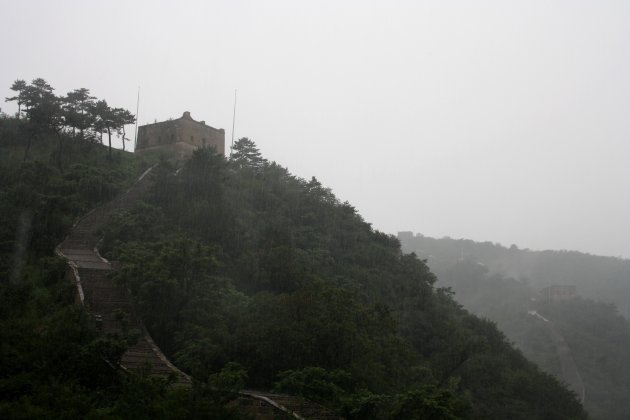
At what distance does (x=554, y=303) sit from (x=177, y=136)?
4346cm

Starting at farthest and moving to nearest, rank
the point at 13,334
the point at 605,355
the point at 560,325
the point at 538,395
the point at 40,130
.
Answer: the point at 560,325 → the point at 605,355 → the point at 40,130 → the point at 538,395 → the point at 13,334

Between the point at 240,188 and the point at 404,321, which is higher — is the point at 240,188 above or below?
above

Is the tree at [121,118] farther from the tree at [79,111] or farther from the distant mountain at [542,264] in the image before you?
the distant mountain at [542,264]

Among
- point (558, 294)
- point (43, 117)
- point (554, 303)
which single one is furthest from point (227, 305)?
point (558, 294)

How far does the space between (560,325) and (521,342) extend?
568cm

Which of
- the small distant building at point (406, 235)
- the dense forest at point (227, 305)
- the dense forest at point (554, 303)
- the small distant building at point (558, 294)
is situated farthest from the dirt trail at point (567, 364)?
the small distant building at point (406, 235)

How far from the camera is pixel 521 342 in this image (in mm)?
50562

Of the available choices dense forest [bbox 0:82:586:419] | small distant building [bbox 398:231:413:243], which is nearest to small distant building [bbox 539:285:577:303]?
small distant building [bbox 398:231:413:243]

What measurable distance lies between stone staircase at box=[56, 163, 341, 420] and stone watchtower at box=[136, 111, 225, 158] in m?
11.2

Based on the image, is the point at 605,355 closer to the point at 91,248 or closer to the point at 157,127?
the point at 157,127

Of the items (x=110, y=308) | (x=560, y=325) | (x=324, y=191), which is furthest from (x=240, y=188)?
(x=560, y=325)

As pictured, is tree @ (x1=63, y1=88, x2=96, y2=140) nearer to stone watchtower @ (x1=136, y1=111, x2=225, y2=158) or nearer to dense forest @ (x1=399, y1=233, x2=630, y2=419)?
stone watchtower @ (x1=136, y1=111, x2=225, y2=158)

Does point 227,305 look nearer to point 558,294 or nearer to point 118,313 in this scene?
point 118,313

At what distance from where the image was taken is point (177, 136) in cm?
3400
